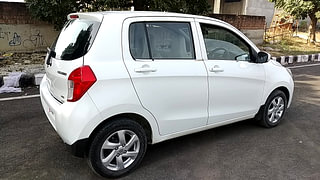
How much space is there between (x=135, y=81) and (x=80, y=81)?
19.9 inches

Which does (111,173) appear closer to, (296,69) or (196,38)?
(196,38)

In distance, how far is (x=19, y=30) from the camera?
332 inches

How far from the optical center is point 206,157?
3.21 m

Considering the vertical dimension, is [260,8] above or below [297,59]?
above

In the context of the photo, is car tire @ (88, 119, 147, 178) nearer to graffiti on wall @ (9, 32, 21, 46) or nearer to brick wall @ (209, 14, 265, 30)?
graffiti on wall @ (9, 32, 21, 46)

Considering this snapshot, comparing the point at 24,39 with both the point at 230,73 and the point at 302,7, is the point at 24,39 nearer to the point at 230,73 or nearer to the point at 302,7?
the point at 230,73

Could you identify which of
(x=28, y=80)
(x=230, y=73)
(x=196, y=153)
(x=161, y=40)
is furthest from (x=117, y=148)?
(x=28, y=80)

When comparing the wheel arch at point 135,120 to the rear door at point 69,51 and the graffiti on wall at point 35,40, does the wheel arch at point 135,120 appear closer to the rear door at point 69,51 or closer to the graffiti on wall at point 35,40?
the rear door at point 69,51

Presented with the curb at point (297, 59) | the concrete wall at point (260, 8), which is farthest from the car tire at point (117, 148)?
the concrete wall at point (260, 8)

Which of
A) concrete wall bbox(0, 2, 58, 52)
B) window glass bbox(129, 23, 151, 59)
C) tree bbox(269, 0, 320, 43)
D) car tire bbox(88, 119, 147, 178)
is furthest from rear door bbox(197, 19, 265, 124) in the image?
tree bbox(269, 0, 320, 43)

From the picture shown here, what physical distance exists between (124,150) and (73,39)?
120 cm

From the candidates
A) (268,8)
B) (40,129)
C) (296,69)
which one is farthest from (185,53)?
(268,8)

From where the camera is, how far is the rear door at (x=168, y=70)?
268cm

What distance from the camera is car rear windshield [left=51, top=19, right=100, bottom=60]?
2.56 m
